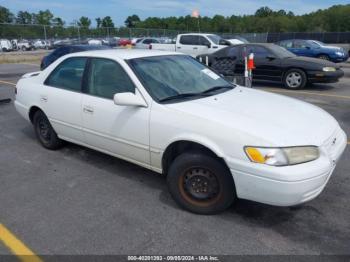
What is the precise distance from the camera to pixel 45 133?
524cm

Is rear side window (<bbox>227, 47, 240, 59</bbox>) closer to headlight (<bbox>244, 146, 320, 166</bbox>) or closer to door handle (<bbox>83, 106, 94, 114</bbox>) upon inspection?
door handle (<bbox>83, 106, 94, 114</bbox>)

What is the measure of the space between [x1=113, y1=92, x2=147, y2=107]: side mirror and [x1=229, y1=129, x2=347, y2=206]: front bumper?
1.16 meters

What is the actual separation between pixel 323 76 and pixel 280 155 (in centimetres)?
814

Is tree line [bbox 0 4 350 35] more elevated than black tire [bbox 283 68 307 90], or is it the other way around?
tree line [bbox 0 4 350 35]

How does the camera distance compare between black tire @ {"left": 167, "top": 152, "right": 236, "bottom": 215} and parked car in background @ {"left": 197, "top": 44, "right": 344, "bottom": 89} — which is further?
parked car in background @ {"left": 197, "top": 44, "right": 344, "bottom": 89}

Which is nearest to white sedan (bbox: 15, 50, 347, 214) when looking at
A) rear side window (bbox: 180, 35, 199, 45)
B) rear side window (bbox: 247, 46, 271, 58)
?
rear side window (bbox: 247, 46, 271, 58)

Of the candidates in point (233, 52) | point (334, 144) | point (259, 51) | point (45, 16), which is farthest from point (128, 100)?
point (45, 16)

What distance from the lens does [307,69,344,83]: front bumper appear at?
10.0 meters

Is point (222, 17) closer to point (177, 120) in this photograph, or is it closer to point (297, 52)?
point (297, 52)

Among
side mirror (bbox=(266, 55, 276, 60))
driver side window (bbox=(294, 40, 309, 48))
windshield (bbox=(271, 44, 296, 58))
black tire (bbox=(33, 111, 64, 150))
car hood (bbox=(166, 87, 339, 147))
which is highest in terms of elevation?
driver side window (bbox=(294, 40, 309, 48))

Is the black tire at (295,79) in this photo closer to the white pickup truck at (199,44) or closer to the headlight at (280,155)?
the white pickup truck at (199,44)

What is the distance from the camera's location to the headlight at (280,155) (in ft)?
9.41

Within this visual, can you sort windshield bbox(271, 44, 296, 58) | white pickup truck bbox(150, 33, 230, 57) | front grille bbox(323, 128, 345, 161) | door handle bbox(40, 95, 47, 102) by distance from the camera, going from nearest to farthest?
front grille bbox(323, 128, 345, 161) → door handle bbox(40, 95, 47, 102) → windshield bbox(271, 44, 296, 58) → white pickup truck bbox(150, 33, 230, 57)

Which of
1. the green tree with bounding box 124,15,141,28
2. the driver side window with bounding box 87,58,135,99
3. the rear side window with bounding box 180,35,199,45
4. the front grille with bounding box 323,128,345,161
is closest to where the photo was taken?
the front grille with bounding box 323,128,345,161
